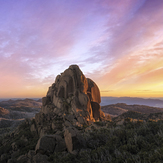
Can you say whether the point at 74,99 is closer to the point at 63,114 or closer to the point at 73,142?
A: the point at 63,114

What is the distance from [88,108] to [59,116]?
8.19 meters

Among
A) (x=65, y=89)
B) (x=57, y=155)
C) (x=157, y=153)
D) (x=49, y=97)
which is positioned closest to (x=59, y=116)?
(x=65, y=89)

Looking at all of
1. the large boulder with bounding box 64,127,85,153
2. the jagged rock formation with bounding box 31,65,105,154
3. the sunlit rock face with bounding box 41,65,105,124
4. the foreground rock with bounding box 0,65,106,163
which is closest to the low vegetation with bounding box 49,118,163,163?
the large boulder with bounding box 64,127,85,153

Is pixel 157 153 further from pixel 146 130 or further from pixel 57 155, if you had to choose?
pixel 57 155

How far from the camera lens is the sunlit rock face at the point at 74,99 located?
26328 millimetres

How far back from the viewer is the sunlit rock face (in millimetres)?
26328

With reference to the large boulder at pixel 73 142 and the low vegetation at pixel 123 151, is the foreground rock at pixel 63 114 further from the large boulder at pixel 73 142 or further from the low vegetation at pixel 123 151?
the low vegetation at pixel 123 151

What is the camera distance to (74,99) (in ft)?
89.9

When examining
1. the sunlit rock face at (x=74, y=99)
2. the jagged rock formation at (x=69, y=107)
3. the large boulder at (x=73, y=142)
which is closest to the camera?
the large boulder at (x=73, y=142)

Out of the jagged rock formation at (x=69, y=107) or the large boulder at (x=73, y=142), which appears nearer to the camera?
the large boulder at (x=73, y=142)

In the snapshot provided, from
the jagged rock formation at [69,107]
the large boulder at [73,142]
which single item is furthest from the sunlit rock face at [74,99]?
the large boulder at [73,142]

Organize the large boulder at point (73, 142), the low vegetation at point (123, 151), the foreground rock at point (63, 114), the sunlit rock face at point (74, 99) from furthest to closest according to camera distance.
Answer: the sunlit rock face at point (74, 99) → the foreground rock at point (63, 114) → the large boulder at point (73, 142) → the low vegetation at point (123, 151)

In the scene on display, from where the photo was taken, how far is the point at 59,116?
25.3 meters

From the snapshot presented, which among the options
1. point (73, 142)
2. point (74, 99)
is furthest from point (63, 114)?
point (73, 142)
